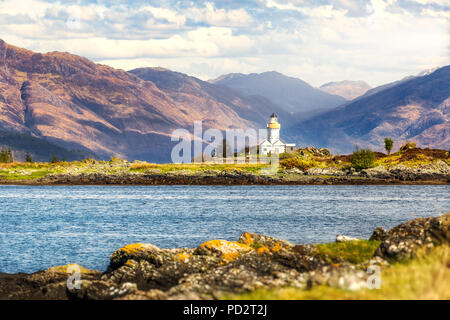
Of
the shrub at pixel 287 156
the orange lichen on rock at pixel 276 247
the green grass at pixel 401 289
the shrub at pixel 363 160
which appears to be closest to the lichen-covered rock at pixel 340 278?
the green grass at pixel 401 289

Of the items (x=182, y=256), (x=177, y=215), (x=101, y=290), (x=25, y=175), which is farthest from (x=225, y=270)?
(x=25, y=175)

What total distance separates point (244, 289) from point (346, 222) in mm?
38252

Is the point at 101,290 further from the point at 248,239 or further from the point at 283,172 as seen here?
the point at 283,172

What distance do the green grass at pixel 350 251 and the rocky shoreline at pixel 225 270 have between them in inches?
A: 4.5

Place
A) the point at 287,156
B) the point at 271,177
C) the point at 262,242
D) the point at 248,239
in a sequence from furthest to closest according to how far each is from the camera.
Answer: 1. the point at 287,156
2. the point at 271,177
3. the point at 248,239
4. the point at 262,242

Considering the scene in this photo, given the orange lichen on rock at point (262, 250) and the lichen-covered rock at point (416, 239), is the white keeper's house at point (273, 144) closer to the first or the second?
the orange lichen on rock at point (262, 250)

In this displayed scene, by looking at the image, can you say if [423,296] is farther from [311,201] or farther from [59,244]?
[311,201]

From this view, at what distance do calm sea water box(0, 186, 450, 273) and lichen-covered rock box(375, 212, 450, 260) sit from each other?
19298 mm

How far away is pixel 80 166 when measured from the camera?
5389 inches

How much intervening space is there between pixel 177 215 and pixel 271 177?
52354 millimetres

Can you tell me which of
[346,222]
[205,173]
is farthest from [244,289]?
[205,173]

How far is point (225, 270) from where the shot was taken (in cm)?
2078

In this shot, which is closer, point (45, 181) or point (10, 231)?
point (10, 231)

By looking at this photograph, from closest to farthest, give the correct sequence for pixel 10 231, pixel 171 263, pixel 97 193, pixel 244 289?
pixel 244 289
pixel 171 263
pixel 10 231
pixel 97 193
